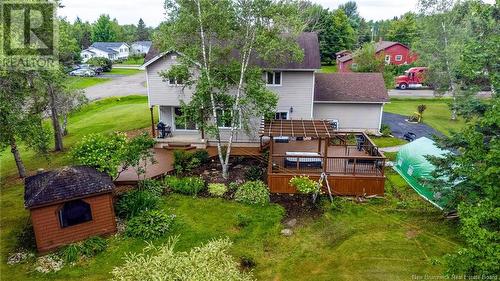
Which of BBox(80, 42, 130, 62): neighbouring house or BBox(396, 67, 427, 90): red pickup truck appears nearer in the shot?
BBox(396, 67, 427, 90): red pickup truck

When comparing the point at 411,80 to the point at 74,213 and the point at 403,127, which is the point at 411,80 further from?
the point at 74,213

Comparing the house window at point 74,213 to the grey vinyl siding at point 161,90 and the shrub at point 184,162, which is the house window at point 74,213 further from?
the grey vinyl siding at point 161,90

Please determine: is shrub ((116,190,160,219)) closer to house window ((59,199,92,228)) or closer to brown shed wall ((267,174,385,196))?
house window ((59,199,92,228))

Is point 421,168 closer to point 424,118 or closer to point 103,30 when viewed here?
point 424,118

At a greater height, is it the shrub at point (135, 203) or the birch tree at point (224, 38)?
the birch tree at point (224, 38)

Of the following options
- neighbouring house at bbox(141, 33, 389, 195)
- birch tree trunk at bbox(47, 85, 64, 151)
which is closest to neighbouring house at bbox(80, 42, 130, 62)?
birch tree trunk at bbox(47, 85, 64, 151)

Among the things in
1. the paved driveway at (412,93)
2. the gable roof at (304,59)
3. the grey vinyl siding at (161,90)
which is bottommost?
the paved driveway at (412,93)

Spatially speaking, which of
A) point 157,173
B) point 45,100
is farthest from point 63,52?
point 157,173

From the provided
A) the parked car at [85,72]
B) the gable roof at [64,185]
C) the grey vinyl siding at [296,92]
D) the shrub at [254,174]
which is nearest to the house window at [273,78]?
the grey vinyl siding at [296,92]
